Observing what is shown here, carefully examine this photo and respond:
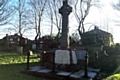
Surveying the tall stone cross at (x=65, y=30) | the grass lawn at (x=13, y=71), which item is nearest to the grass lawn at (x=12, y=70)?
the grass lawn at (x=13, y=71)

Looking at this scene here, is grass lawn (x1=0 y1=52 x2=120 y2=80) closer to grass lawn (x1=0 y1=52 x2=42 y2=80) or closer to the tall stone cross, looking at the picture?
grass lawn (x1=0 y1=52 x2=42 y2=80)

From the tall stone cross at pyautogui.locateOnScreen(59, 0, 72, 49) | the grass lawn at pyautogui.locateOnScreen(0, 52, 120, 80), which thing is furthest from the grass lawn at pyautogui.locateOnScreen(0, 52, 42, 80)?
the tall stone cross at pyautogui.locateOnScreen(59, 0, 72, 49)

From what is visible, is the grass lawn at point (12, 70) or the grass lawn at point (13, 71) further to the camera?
the grass lawn at point (12, 70)

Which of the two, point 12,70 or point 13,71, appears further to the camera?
point 12,70

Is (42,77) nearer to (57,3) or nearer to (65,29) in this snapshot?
(65,29)

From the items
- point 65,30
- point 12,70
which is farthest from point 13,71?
point 65,30

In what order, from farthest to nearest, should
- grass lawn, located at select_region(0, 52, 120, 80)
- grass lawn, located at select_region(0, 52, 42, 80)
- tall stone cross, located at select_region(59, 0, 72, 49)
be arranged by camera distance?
tall stone cross, located at select_region(59, 0, 72, 49), grass lawn, located at select_region(0, 52, 42, 80), grass lawn, located at select_region(0, 52, 120, 80)

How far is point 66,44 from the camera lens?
36.3 feet

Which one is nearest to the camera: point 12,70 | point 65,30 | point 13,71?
point 13,71

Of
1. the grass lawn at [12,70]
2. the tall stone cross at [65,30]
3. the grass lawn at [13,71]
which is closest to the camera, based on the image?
the grass lawn at [13,71]

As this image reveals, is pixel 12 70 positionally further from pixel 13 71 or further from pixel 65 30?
pixel 65 30

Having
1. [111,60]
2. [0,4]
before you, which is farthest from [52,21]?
[111,60]

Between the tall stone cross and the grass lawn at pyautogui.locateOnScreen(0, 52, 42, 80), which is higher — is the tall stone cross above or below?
above

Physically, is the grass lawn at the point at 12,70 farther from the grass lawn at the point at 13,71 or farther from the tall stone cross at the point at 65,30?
the tall stone cross at the point at 65,30
